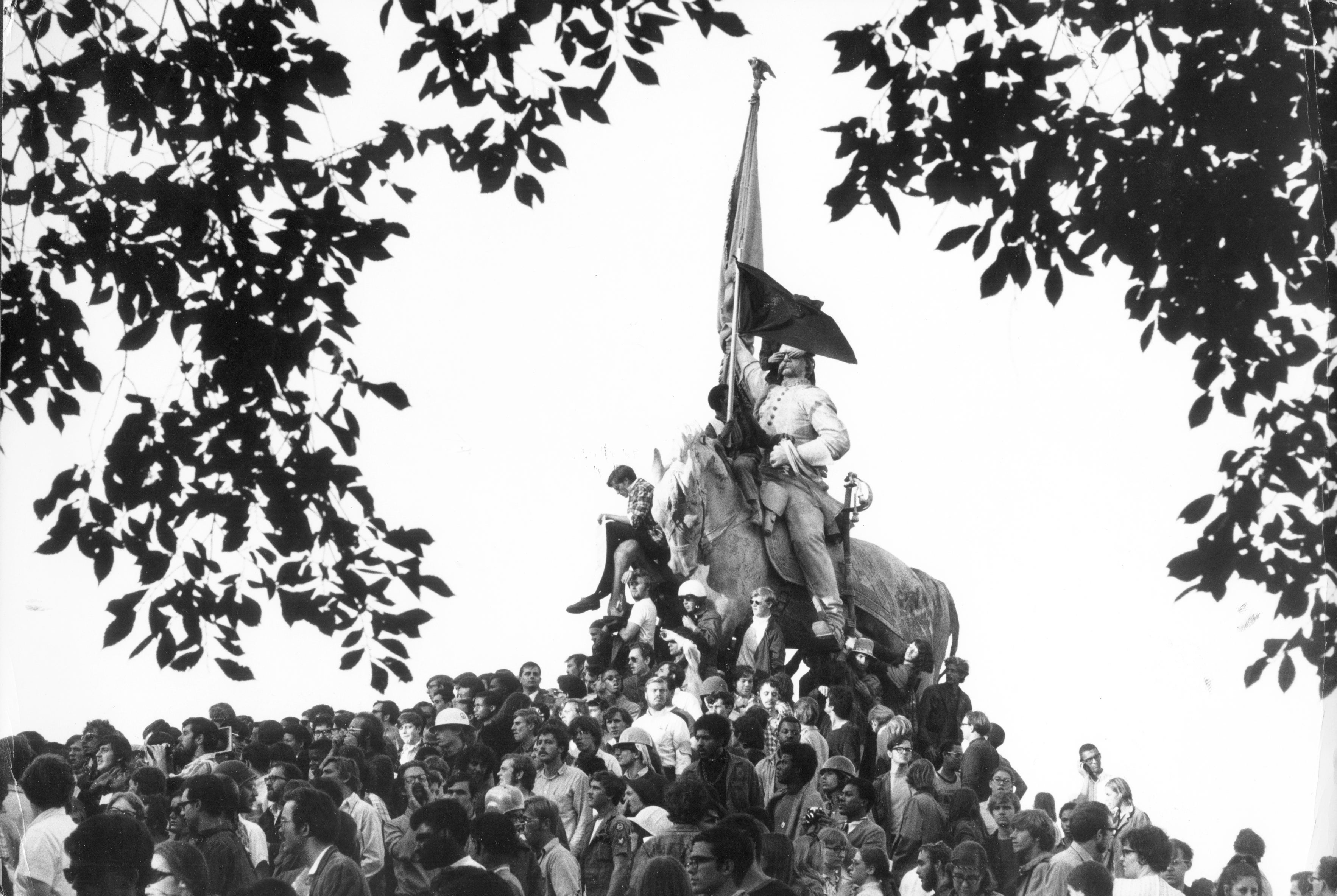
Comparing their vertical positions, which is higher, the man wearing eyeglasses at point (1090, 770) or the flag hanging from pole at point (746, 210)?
the flag hanging from pole at point (746, 210)

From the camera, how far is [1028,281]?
367 inches

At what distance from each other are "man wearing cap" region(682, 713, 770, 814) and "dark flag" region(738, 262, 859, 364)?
534 centimetres

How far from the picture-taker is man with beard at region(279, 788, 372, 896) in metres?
7.73

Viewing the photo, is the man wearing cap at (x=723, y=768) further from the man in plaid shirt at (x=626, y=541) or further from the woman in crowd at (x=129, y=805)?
the man in plaid shirt at (x=626, y=541)

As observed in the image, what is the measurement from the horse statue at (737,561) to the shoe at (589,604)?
645 mm

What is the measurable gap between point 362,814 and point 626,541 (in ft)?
19.3

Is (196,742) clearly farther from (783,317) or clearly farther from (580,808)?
(783,317)

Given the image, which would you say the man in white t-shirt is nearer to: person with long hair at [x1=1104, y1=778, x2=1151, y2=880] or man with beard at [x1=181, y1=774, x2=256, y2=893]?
person with long hair at [x1=1104, y1=778, x2=1151, y2=880]

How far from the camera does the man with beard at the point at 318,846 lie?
7727 millimetres

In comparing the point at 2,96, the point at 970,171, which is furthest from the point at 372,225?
the point at 970,171

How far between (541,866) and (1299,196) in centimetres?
475

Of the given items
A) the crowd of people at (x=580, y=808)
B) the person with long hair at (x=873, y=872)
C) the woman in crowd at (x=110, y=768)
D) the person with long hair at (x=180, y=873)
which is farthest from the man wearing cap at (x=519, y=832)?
the woman in crowd at (x=110, y=768)

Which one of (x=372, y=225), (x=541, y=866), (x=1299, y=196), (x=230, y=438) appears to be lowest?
(x=541, y=866)

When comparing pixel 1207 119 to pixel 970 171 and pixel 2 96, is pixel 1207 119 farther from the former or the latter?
pixel 2 96
